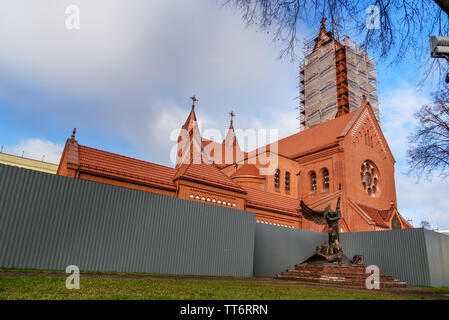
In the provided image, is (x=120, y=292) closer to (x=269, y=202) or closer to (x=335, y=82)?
(x=269, y=202)

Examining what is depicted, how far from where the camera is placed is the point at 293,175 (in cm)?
3347

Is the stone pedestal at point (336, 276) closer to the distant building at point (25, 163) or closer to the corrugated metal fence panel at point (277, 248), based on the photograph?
the corrugated metal fence panel at point (277, 248)

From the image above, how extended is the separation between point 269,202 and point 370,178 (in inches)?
542

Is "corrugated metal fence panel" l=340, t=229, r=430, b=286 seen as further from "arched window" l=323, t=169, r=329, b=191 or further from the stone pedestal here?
"arched window" l=323, t=169, r=329, b=191

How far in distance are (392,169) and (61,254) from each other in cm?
3433

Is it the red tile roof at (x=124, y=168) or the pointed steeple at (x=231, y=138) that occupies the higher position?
the pointed steeple at (x=231, y=138)

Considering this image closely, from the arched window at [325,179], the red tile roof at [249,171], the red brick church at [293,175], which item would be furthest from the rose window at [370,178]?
the red tile roof at [249,171]

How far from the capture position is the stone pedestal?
12750 millimetres

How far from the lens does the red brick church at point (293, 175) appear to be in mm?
20047

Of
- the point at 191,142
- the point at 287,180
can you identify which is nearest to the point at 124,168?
the point at 191,142

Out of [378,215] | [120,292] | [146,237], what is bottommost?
[120,292]

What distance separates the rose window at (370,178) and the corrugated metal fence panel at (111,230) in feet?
65.9

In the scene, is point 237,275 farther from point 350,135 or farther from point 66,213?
point 350,135
